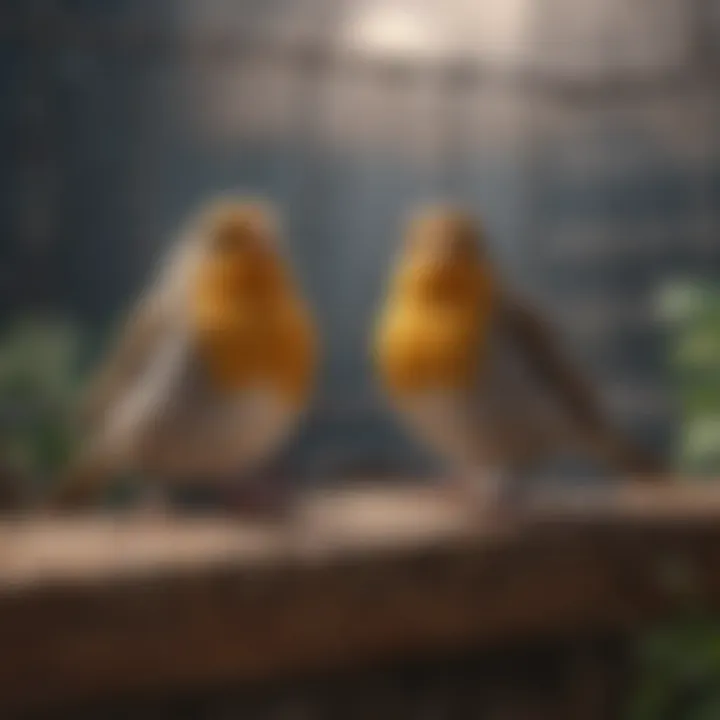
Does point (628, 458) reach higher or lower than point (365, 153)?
lower

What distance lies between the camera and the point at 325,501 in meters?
1.08

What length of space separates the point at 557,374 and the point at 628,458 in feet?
0.44

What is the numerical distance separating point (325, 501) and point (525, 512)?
171 mm


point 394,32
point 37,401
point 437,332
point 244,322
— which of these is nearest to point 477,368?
point 437,332

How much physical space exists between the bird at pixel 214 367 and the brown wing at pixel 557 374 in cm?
16

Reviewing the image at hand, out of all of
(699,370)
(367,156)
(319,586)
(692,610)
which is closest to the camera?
(319,586)

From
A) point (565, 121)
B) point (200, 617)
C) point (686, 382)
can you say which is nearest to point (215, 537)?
point (200, 617)

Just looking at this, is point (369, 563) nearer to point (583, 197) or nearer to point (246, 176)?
point (246, 176)

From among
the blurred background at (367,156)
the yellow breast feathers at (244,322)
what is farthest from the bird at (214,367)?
the blurred background at (367,156)

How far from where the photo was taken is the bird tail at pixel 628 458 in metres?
1.06

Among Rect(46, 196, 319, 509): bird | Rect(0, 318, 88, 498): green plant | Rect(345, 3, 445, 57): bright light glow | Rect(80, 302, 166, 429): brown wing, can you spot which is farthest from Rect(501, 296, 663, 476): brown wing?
Rect(345, 3, 445, 57): bright light glow

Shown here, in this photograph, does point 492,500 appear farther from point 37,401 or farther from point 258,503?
point 37,401

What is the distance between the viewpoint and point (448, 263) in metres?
0.98

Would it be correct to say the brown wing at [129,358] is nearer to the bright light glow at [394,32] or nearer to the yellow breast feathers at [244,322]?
the yellow breast feathers at [244,322]
